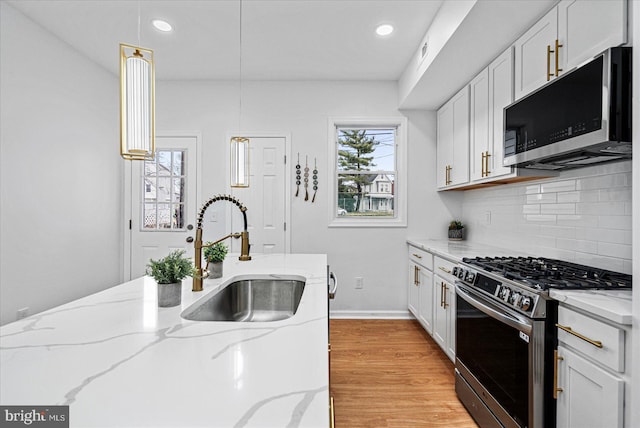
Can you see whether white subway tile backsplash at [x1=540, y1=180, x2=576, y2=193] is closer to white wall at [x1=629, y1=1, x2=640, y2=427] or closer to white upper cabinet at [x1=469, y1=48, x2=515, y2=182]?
white upper cabinet at [x1=469, y1=48, x2=515, y2=182]

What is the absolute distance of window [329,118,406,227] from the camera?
391 cm

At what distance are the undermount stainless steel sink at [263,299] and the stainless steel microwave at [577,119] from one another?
57.5 inches

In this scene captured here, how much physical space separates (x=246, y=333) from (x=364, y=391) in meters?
1.64

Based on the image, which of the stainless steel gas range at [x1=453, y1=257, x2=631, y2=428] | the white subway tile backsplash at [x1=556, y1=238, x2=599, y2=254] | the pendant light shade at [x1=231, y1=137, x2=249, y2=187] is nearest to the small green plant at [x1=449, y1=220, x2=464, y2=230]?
the white subway tile backsplash at [x1=556, y1=238, x2=599, y2=254]

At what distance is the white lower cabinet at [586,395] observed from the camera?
1127 millimetres

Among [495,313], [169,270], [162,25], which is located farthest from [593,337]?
[162,25]

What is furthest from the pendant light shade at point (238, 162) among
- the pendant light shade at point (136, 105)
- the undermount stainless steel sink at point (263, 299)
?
the pendant light shade at point (136, 105)

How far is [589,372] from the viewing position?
1.23 meters

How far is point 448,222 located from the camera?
3.79 m

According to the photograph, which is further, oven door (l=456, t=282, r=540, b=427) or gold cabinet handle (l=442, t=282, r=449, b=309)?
gold cabinet handle (l=442, t=282, r=449, b=309)

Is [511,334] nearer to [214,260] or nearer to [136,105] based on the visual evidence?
[214,260]

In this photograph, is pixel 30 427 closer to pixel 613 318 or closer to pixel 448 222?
pixel 613 318

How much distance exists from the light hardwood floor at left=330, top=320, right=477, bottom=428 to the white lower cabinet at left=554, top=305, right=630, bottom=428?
784 mm

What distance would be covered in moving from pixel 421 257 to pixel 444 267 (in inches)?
25.5
